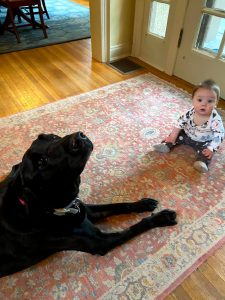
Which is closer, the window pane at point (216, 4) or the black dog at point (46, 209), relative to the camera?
the black dog at point (46, 209)

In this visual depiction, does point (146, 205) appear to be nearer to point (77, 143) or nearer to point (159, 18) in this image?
point (77, 143)

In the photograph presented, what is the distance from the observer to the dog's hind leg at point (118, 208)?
1220 mm

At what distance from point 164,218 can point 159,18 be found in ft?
6.87

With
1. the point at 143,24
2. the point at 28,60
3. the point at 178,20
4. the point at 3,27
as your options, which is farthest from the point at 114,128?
the point at 3,27

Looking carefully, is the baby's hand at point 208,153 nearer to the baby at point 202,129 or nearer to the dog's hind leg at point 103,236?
the baby at point 202,129

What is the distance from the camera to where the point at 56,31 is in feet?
11.6

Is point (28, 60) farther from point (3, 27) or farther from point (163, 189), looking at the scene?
point (163, 189)

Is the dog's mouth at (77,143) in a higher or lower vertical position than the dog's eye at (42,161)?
higher

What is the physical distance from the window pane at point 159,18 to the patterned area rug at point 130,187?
1.90 ft

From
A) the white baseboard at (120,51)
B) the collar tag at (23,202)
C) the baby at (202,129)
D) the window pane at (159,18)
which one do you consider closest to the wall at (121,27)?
the white baseboard at (120,51)

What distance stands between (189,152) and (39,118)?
1175 millimetres

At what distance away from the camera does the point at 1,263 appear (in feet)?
3.07

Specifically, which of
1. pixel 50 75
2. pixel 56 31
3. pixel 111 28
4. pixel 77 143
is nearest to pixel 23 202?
pixel 77 143

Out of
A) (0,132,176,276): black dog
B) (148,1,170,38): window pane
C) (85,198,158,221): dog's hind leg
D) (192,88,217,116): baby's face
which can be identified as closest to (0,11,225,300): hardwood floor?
(148,1,170,38): window pane
